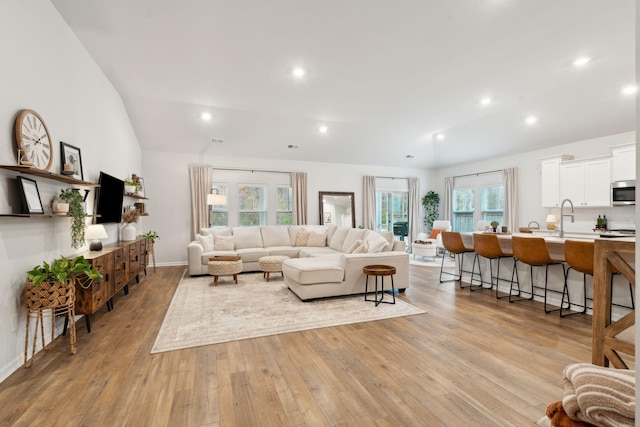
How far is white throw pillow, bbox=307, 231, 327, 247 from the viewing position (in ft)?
23.1

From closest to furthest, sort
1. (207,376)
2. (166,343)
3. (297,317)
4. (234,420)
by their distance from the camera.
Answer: (234,420)
(207,376)
(166,343)
(297,317)

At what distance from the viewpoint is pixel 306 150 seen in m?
7.78

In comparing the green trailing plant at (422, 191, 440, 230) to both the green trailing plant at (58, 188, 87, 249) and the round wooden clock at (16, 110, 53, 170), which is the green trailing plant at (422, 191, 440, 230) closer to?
the green trailing plant at (58, 188, 87, 249)

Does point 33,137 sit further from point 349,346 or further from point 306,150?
point 306,150

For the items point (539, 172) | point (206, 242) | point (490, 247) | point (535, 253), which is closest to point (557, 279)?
point (535, 253)

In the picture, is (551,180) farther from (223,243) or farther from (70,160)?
(70,160)

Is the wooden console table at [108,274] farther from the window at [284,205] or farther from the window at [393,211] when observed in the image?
the window at [393,211]

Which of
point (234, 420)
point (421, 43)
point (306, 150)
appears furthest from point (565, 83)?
point (234, 420)

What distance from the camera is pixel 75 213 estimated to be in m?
3.18

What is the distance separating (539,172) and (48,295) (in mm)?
8725

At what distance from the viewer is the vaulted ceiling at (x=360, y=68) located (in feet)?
10.3

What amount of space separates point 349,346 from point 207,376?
1225 millimetres

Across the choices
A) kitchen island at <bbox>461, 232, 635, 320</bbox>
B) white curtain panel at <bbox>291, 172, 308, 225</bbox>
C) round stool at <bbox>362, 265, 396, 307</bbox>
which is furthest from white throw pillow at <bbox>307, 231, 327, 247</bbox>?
kitchen island at <bbox>461, 232, 635, 320</bbox>

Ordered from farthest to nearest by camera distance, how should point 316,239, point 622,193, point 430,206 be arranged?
point 430,206
point 316,239
point 622,193
